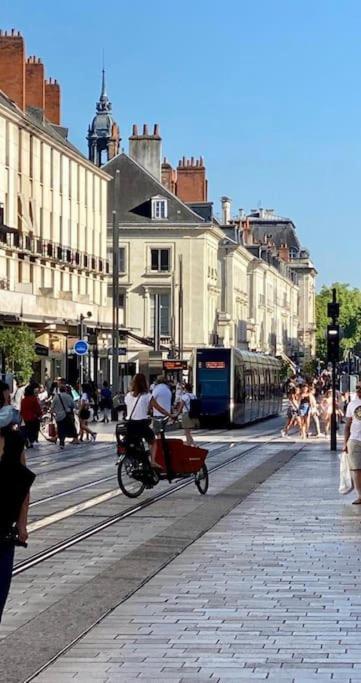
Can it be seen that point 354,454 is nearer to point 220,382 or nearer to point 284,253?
point 220,382

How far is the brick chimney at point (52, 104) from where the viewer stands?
271 ft

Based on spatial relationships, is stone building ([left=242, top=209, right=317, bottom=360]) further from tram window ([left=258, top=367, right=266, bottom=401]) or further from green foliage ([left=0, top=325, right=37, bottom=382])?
green foliage ([left=0, top=325, right=37, bottom=382])

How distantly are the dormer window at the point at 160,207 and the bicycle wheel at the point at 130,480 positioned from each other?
82061mm

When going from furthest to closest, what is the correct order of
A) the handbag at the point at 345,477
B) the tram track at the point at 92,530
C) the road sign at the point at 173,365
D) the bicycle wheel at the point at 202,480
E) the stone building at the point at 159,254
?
the stone building at the point at 159,254 → the road sign at the point at 173,365 → the bicycle wheel at the point at 202,480 → the handbag at the point at 345,477 → the tram track at the point at 92,530

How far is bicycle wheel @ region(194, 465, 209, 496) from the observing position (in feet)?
76.6

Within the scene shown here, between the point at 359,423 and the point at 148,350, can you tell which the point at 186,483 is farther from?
the point at 148,350

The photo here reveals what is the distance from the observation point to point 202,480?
77.6ft

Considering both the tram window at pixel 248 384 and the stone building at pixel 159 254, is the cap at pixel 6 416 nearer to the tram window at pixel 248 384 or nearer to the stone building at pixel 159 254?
the tram window at pixel 248 384

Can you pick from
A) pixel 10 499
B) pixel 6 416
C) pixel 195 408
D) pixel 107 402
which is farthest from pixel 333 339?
pixel 10 499

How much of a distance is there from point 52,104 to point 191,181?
108 ft

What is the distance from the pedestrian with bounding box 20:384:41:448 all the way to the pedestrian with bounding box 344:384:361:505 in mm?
19277

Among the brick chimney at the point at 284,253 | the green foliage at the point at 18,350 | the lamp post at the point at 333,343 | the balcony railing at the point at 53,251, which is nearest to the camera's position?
the lamp post at the point at 333,343

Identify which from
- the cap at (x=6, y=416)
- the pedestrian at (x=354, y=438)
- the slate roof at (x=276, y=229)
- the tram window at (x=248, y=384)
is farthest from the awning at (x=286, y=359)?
the cap at (x=6, y=416)

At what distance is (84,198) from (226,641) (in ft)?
240
